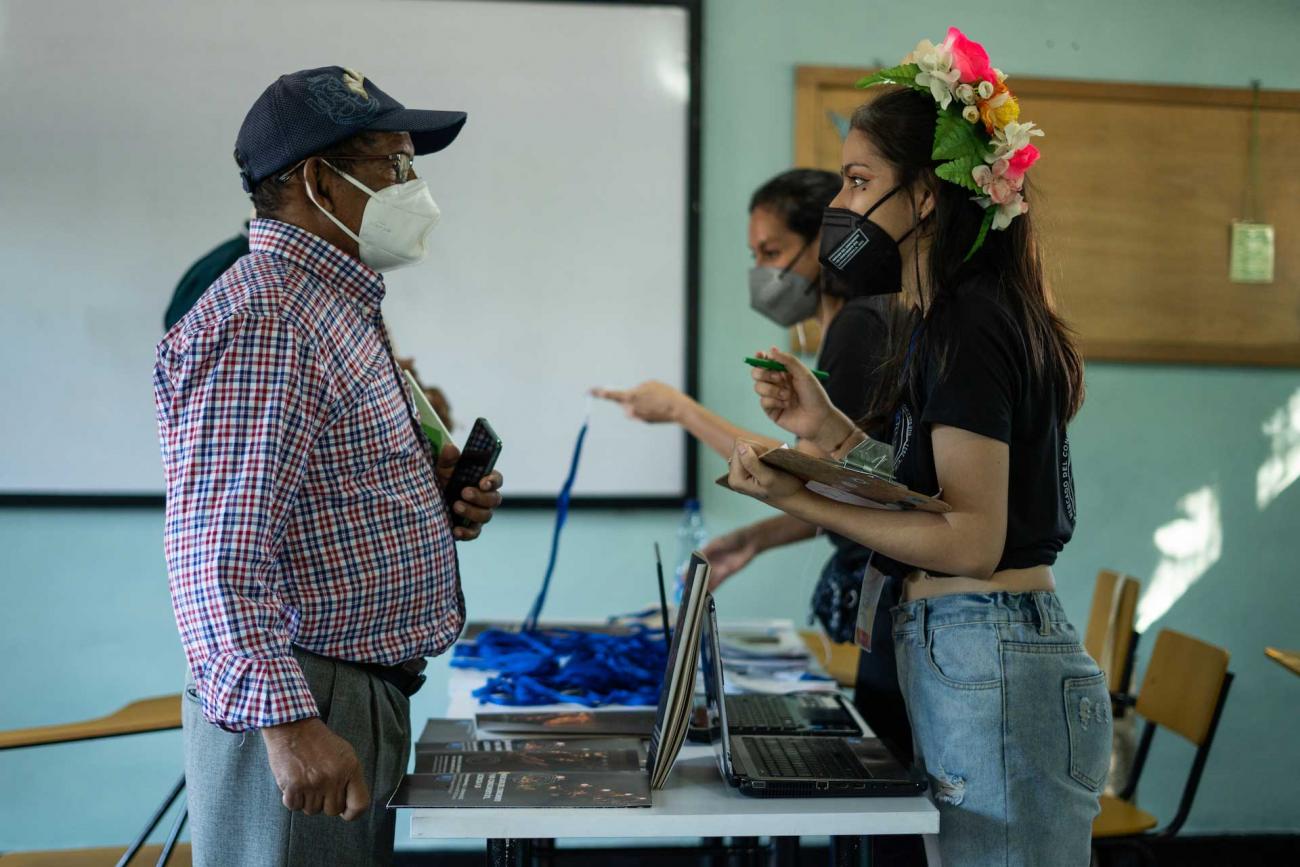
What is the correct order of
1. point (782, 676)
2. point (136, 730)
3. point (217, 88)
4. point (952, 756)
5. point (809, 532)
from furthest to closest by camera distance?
point (217, 88) < point (809, 532) < point (782, 676) < point (136, 730) < point (952, 756)

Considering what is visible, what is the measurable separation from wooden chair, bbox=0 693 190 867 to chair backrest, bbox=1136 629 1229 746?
196 cm

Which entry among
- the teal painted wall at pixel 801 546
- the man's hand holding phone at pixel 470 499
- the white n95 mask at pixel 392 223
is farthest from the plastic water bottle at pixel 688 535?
the white n95 mask at pixel 392 223

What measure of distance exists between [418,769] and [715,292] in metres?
2.02

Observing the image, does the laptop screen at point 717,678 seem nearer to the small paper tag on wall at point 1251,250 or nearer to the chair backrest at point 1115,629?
the chair backrest at point 1115,629

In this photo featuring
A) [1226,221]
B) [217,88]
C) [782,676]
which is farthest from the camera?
[1226,221]

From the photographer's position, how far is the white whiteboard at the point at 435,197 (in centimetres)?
310

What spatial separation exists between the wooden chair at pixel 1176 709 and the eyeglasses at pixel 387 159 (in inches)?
73.1

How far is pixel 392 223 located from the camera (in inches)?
60.8

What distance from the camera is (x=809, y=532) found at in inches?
98.0

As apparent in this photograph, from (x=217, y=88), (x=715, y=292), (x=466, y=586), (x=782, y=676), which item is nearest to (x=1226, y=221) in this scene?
(x=715, y=292)

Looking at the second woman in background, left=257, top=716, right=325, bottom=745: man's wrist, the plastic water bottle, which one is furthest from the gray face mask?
left=257, top=716, right=325, bottom=745: man's wrist

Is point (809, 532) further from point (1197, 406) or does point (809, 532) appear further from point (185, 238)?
point (185, 238)

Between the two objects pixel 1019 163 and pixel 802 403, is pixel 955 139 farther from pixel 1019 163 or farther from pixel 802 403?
Answer: pixel 802 403

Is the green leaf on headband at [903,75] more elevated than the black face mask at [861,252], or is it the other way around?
the green leaf on headband at [903,75]
